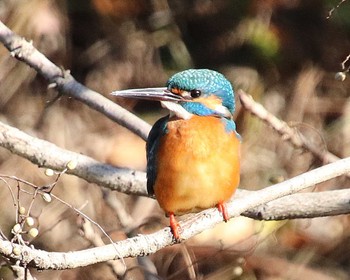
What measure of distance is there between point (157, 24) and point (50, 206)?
1399 millimetres

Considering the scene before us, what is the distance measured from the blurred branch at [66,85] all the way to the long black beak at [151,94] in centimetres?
54

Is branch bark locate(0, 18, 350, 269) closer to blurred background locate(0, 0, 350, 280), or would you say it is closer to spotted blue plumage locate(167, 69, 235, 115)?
spotted blue plumage locate(167, 69, 235, 115)

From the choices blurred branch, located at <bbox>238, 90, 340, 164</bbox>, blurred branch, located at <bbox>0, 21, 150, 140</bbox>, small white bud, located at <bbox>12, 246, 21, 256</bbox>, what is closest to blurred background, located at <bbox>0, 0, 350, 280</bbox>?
blurred branch, located at <bbox>238, 90, 340, 164</bbox>

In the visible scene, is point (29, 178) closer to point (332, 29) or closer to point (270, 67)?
point (270, 67)

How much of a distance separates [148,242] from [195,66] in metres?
3.23

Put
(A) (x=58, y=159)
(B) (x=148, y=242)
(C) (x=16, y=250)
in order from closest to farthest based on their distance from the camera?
(C) (x=16, y=250), (B) (x=148, y=242), (A) (x=58, y=159)

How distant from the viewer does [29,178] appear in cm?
539

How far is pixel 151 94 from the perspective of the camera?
3230 mm

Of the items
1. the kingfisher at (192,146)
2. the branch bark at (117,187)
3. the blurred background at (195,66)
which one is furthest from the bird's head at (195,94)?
the blurred background at (195,66)

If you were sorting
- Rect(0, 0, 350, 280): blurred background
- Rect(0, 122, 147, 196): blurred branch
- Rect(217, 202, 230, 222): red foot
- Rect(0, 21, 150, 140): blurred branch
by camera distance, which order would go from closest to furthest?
1. Rect(217, 202, 230, 222): red foot
2. Rect(0, 122, 147, 196): blurred branch
3. Rect(0, 21, 150, 140): blurred branch
4. Rect(0, 0, 350, 280): blurred background

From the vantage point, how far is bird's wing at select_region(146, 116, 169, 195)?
10.9 ft

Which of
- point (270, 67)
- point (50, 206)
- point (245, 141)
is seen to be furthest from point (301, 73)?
point (50, 206)

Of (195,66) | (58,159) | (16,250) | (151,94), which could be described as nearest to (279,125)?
(151,94)

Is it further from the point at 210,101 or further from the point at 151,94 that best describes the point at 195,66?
the point at 151,94
